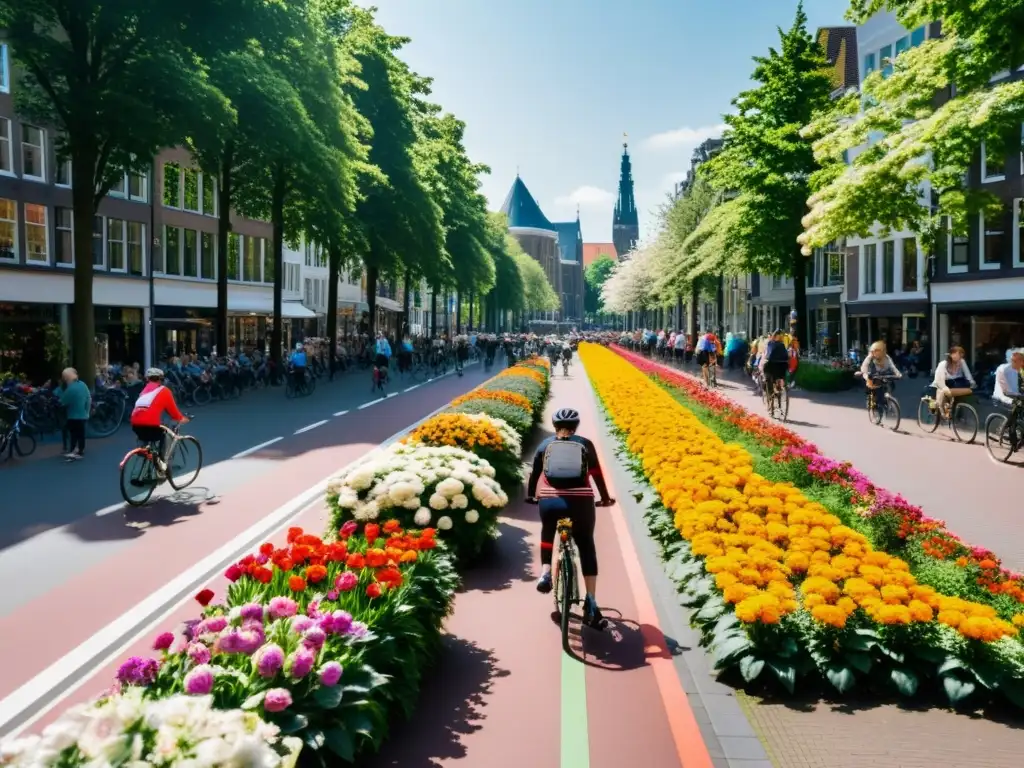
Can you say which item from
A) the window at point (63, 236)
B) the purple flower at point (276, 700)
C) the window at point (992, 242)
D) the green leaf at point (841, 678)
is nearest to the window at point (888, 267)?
the window at point (992, 242)

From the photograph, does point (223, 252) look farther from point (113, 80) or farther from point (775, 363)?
point (775, 363)

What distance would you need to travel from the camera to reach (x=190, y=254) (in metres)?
45.2

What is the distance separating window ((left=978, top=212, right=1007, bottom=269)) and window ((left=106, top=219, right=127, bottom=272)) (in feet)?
103

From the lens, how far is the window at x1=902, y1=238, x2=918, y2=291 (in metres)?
40.2

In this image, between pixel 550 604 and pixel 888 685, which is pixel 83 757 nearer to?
pixel 888 685

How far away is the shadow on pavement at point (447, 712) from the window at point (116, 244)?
36.4 metres

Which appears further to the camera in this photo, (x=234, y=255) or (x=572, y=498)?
(x=234, y=255)

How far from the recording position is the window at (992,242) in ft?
107

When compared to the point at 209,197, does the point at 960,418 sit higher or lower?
lower

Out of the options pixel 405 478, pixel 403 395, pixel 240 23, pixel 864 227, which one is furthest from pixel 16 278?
pixel 405 478

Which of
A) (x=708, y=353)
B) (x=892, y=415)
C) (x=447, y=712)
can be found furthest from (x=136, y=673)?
(x=708, y=353)

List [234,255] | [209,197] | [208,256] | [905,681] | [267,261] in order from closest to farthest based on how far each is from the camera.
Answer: [905,681]
[209,197]
[208,256]
[234,255]
[267,261]

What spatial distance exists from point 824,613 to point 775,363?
57.2ft

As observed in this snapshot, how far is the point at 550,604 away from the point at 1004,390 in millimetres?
11015
